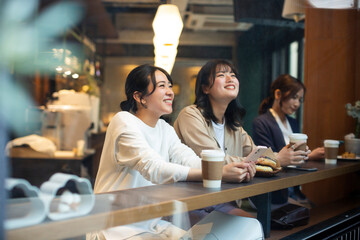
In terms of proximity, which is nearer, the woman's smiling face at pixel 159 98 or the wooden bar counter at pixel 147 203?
the wooden bar counter at pixel 147 203

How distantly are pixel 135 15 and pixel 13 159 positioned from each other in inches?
65.1

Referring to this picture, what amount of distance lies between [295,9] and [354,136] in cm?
108

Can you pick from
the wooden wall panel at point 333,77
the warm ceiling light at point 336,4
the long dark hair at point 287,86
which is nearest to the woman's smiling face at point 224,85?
the long dark hair at point 287,86

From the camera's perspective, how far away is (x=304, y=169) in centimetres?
187

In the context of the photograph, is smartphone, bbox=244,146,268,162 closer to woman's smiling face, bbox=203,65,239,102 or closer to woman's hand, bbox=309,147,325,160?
woman's smiling face, bbox=203,65,239,102

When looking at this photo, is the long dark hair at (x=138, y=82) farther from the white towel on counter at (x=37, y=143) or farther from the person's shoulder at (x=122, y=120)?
the white towel on counter at (x=37, y=143)

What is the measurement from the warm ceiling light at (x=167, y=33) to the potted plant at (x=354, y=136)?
130 centimetres

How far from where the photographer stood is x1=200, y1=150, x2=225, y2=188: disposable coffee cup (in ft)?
4.30

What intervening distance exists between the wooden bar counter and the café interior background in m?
0.19

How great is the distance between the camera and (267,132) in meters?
2.54

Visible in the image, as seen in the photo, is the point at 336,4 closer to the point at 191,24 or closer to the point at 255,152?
the point at 191,24

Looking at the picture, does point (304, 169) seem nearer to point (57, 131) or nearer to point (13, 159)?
point (57, 131)

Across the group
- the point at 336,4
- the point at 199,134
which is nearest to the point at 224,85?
the point at 199,134

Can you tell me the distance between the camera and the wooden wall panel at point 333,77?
107 inches
